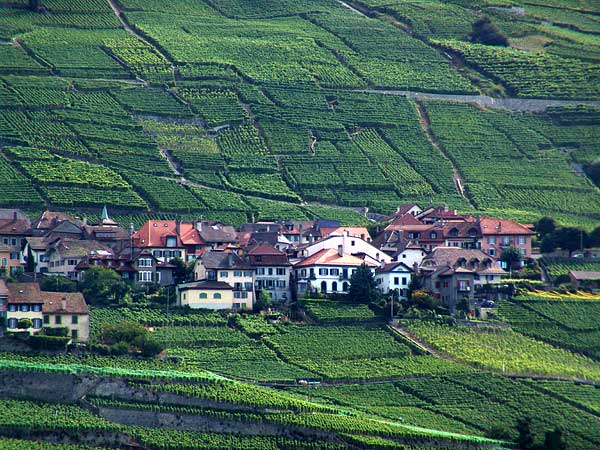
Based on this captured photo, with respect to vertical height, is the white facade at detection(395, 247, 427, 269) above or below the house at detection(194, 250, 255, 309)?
above

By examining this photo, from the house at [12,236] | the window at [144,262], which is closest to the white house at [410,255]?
the window at [144,262]

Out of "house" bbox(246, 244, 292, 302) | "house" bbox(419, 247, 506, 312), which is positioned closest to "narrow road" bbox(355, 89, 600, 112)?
"house" bbox(419, 247, 506, 312)

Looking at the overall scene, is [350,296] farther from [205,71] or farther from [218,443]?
[205,71]

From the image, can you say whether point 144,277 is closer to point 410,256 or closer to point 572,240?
point 410,256

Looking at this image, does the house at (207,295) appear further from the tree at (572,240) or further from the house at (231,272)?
the tree at (572,240)

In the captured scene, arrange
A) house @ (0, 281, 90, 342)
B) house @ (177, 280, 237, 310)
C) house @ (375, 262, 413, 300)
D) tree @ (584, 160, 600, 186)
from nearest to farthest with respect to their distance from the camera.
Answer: house @ (0, 281, 90, 342) < house @ (177, 280, 237, 310) < house @ (375, 262, 413, 300) < tree @ (584, 160, 600, 186)

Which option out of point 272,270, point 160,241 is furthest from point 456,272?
point 160,241

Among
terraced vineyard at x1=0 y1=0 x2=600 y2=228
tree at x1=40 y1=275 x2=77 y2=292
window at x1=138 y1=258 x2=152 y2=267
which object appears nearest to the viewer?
tree at x1=40 y1=275 x2=77 y2=292

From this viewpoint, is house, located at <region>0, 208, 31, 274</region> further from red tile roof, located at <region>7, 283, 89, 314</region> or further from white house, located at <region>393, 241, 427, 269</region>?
white house, located at <region>393, 241, 427, 269</region>
